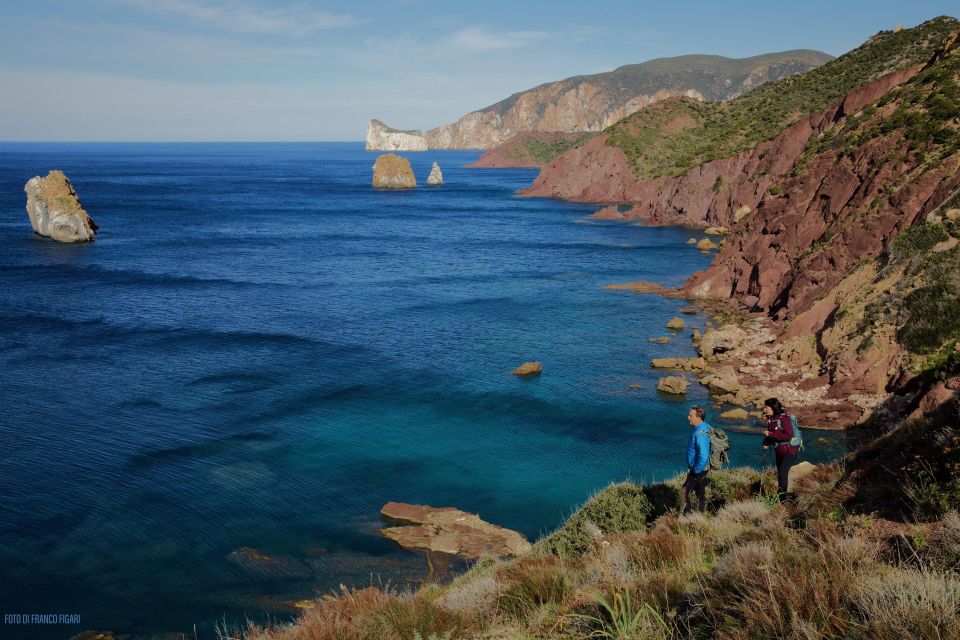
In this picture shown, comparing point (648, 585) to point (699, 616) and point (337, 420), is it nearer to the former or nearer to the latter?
point (699, 616)

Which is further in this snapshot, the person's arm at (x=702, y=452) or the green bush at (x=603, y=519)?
the green bush at (x=603, y=519)

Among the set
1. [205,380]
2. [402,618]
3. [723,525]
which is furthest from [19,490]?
[723,525]

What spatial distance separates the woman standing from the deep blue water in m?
9.93

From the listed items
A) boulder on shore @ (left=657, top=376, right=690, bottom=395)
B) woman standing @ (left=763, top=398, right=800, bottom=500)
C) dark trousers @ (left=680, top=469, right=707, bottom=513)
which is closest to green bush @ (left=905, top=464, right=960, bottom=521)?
woman standing @ (left=763, top=398, right=800, bottom=500)

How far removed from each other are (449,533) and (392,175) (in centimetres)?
13725

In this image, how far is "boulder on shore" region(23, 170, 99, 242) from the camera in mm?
71250

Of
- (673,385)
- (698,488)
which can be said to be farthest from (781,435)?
(673,385)

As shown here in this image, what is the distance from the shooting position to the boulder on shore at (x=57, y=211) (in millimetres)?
71250

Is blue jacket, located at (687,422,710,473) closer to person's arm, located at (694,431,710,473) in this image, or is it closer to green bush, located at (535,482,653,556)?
person's arm, located at (694,431,710,473)

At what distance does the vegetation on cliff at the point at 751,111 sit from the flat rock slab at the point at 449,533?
5913 centimetres

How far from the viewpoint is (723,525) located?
33.8 ft

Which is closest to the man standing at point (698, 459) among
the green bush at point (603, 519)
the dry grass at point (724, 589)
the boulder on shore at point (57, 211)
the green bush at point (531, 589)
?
the dry grass at point (724, 589)

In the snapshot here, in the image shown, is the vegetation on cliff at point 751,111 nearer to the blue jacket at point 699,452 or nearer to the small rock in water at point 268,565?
the blue jacket at point 699,452

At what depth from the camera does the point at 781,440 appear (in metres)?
12.5
